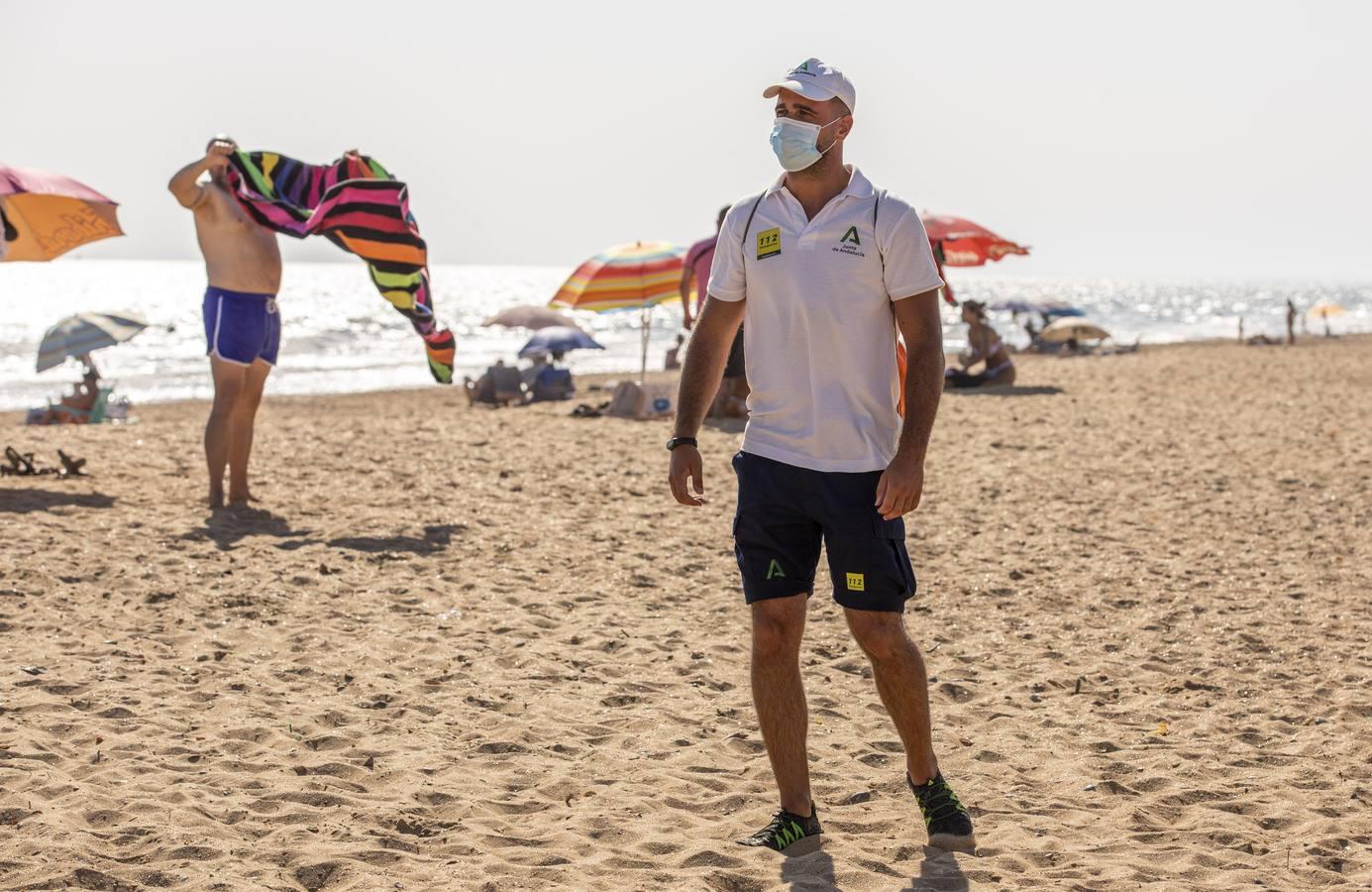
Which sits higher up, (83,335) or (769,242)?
(83,335)

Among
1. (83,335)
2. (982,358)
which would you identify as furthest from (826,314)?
(83,335)

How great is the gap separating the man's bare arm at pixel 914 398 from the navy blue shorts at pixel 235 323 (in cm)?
493

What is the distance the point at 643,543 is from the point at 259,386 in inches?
92.6

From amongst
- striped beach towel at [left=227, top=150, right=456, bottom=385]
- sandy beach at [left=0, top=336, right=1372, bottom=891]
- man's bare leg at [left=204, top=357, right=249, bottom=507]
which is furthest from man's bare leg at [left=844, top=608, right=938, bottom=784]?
man's bare leg at [left=204, top=357, right=249, bottom=507]

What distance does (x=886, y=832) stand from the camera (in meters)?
3.47

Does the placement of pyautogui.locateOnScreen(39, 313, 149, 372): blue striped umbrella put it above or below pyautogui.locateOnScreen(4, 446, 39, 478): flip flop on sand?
above

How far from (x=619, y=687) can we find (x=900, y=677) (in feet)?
5.63

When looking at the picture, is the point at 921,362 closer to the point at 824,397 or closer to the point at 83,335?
the point at 824,397

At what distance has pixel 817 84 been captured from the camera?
123 inches

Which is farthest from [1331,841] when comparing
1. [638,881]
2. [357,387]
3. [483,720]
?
[357,387]

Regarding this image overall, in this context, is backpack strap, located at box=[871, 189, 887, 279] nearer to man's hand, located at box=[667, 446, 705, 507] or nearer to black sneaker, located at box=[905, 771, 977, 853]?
man's hand, located at box=[667, 446, 705, 507]

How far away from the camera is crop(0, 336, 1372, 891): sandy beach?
10.8 feet

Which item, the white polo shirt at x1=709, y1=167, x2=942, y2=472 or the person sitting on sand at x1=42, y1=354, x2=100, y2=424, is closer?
the white polo shirt at x1=709, y1=167, x2=942, y2=472

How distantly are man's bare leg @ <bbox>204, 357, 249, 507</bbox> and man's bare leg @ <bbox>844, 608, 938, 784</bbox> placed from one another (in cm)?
504
